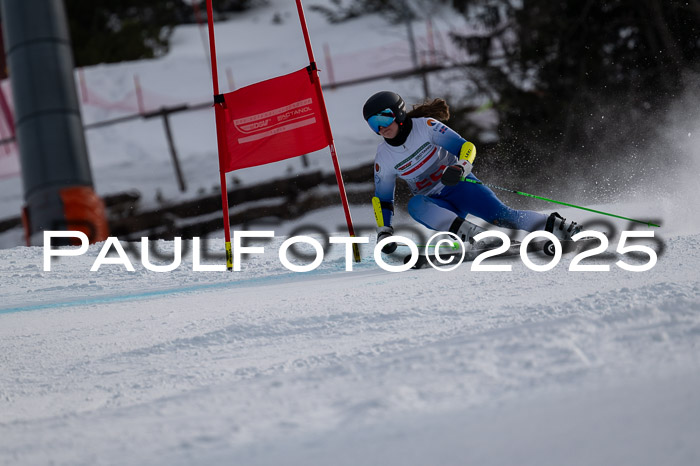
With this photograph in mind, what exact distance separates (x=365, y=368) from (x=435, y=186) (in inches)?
116

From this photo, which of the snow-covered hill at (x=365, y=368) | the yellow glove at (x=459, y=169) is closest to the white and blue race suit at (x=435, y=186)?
the yellow glove at (x=459, y=169)

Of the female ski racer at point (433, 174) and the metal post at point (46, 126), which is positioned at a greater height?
the metal post at point (46, 126)

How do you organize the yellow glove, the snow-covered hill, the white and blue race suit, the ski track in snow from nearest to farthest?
the snow-covered hill
the ski track in snow
the yellow glove
the white and blue race suit

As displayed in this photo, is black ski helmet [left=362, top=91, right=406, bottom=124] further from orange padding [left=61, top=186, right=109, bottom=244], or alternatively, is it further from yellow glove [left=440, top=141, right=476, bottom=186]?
orange padding [left=61, top=186, right=109, bottom=244]

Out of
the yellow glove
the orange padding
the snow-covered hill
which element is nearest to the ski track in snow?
the snow-covered hill

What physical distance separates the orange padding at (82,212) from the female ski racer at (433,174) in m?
5.23

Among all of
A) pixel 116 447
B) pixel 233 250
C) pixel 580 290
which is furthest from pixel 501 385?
pixel 233 250

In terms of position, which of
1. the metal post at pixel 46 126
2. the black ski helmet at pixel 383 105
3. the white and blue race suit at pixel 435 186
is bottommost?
the white and blue race suit at pixel 435 186

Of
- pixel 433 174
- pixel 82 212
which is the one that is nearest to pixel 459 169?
pixel 433 174

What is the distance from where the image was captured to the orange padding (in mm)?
9141

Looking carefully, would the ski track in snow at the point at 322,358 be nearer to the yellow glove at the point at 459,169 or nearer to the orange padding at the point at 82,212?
the yellow glove at the point at 459,169

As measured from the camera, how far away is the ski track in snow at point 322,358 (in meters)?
1.95

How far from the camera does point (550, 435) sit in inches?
67.6

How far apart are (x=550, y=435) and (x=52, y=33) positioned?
9476mm
